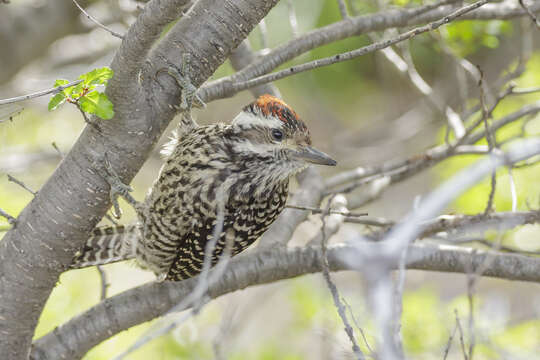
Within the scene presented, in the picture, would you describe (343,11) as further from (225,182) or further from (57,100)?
(57,100)

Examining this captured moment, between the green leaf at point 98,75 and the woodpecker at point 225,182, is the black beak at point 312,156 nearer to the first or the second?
the woodpecker at point 225,182

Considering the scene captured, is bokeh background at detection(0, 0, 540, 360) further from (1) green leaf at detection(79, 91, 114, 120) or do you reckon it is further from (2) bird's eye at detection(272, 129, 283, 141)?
(2) bird's eye at detection(272, 129, 283, 141)

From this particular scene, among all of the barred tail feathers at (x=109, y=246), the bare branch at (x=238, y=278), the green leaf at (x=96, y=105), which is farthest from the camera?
the barred tail feathers at (x=109, y=246)

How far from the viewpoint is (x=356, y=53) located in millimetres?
1857

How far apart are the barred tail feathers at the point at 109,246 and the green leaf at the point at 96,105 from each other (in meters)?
1.13

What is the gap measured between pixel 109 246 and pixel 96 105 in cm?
129

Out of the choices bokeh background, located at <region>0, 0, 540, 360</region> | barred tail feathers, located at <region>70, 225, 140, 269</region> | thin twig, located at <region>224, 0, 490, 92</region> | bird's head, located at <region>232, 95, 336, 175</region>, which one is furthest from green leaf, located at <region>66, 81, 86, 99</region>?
barred tail feathers, located at <region>70, 225, 140, 269</region>

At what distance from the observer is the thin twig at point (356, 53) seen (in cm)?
179

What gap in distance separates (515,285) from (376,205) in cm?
222

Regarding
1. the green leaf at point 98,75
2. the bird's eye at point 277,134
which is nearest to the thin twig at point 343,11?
the bird's eye at point 277,134

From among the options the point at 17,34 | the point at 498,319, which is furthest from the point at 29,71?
the point at 498,319

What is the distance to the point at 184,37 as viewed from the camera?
1933 millimetres

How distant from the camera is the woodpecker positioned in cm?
235

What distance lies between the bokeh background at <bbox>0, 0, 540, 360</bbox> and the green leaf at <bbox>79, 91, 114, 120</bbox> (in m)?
0.28
